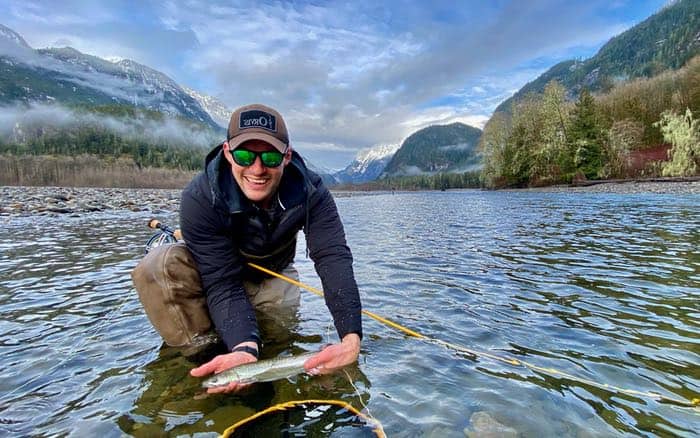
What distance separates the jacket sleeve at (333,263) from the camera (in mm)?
3623

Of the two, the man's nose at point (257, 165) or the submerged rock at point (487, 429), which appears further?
the man's nose at point (257, 165)

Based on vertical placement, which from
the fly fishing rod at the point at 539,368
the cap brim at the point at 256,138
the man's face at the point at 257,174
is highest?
the cap brim at the point at 256,138

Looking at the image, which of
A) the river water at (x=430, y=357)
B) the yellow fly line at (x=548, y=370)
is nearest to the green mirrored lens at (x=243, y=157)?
the yellow fly line at (x=548, y=370)

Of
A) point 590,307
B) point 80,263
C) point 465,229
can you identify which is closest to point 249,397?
point 590,307

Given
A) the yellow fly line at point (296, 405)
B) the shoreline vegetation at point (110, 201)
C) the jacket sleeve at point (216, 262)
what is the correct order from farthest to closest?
the shoreline vegetation at point (110, 201)
the jacket sleeve at point (216, 262)
the yellow fly line at point (296, 405)

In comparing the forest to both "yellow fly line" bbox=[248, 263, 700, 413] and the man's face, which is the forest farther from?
the man's face

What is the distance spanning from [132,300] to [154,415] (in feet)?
13.5

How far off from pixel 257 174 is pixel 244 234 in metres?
0.88

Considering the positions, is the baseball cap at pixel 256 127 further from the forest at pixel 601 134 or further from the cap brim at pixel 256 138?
the forest at pixel 601 134

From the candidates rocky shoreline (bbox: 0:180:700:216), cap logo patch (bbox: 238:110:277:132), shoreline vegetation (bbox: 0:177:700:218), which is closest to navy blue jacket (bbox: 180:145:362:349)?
cap logo patch (bbox: 238:110:277:132)

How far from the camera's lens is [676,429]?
2.76 meters

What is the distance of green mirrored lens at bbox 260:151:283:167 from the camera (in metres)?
3.48

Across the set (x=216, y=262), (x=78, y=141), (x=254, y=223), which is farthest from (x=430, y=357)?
(x=78, y=141)

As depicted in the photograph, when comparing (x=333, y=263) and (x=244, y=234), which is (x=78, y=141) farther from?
(x=333, y=263)
